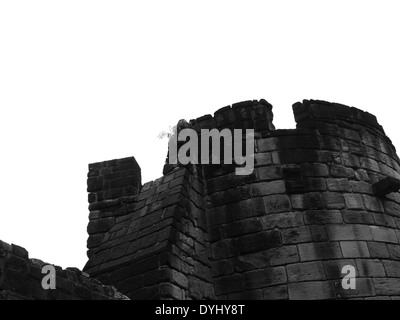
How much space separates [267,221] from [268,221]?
1 cm

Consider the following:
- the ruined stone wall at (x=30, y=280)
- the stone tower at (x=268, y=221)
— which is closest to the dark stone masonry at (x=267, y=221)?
the stone tower at (x=268, y=221)

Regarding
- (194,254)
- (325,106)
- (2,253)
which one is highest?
(325,106)

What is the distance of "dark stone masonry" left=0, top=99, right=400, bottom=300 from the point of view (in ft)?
20.6

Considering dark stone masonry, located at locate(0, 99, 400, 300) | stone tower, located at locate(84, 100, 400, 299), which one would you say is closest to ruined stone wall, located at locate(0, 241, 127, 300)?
dark stone masonry, located at locate(0, 99, 400, 300)

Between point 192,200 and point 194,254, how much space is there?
0.85m

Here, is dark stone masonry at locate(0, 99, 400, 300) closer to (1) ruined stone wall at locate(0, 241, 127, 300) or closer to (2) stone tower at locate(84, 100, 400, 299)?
(2) stone tower at locate(84, 100, 400, 299)

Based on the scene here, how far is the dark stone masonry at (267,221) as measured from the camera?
6285 mm

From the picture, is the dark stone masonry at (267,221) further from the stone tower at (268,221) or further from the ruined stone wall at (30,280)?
the ruined stone wall at (30,280)

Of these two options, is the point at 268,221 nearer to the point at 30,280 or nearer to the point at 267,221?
the point at 267,221

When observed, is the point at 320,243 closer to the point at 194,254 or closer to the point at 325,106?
the point at 194,254

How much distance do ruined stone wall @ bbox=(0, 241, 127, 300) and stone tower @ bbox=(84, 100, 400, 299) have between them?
999 mm
